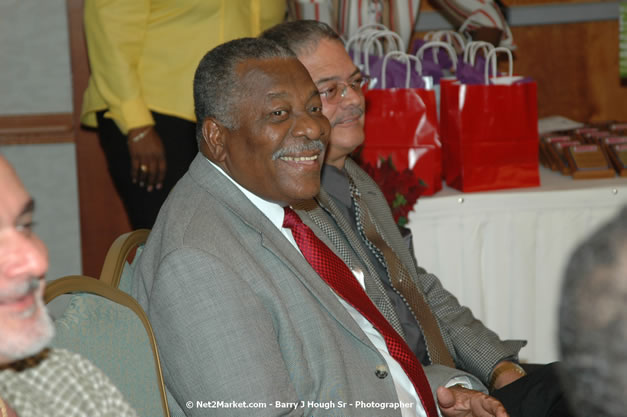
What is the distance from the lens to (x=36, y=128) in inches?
134

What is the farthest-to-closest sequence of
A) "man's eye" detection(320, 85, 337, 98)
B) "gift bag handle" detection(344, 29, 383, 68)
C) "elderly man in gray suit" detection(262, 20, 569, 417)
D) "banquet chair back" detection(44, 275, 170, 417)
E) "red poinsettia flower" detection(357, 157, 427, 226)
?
"gift bag handle" detection(344, 29, 383, 68) < "red poinsettia flower" detection(357, 157, 427, 226) < "man's eye" detection(320, 85, 337, 98) < "elderly man in gray suit" detection(262, 20, 569, 417) < "banquet chair back" detection(44, 275, 170, 417)

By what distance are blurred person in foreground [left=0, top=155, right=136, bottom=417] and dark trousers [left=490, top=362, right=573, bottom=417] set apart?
0.94 meters

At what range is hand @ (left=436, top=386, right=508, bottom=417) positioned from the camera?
160 cm

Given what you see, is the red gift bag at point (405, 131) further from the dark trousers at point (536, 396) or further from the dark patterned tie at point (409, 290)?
the dark trousers at point (536, 396)

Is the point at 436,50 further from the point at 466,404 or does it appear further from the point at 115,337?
the point at 115,337

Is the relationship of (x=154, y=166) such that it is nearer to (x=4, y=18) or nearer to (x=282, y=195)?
(x=282, y=195)

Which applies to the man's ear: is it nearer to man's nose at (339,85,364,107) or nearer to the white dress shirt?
the white dress shirt

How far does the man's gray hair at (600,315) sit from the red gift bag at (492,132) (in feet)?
7.42

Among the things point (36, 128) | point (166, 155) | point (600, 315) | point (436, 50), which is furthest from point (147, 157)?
point (600, 315)

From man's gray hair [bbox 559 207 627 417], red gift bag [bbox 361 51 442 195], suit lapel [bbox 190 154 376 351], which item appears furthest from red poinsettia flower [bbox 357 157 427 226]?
man's gray hair [bbox 559 207 627 417]

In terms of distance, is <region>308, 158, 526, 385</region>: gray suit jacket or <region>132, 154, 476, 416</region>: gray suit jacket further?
<region>308, 158, 526, 385</region>: gray suit jacket

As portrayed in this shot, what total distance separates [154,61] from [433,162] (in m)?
1.01

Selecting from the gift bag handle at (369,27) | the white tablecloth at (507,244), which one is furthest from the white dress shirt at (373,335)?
the gift bag handle at (369,27)

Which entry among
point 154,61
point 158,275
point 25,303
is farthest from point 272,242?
point 154,61
